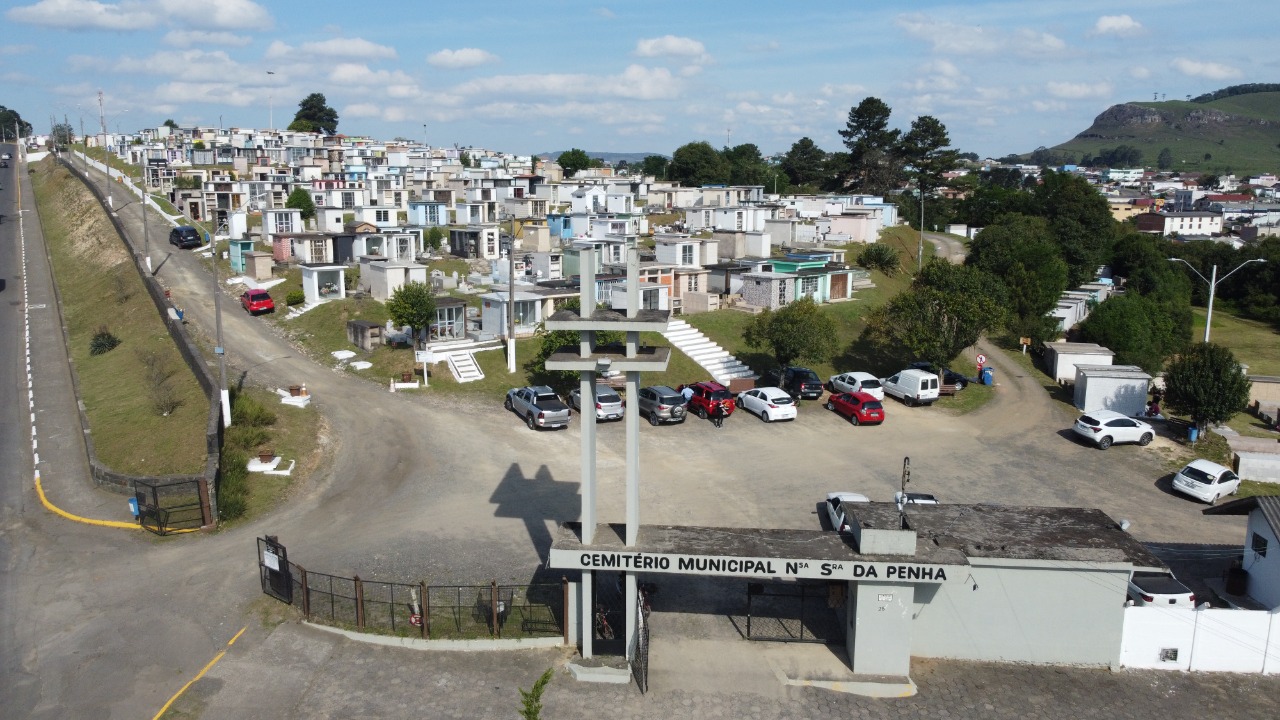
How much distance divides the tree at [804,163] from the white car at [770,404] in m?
84.0

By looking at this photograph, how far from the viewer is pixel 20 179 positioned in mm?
110938

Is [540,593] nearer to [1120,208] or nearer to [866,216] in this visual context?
[866,216]

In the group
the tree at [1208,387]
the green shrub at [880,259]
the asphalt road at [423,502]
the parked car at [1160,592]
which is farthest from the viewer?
the green shrub at [880,259]

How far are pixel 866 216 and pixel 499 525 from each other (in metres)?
56.1

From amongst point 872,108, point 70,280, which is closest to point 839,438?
point 70,280

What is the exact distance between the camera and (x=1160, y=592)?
18203 millimetres

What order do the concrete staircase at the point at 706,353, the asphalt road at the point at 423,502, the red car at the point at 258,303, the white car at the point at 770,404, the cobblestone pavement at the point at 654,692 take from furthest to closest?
1. the red car at the point at 258,303
2. the concrete staircase at the point at 706,353
3. the white car at the point at 770,404
4. the asphalt road at the point at 423,502
5. the cobblestone pavement at the point at 654,692

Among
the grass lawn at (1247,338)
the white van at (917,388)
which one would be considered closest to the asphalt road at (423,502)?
the white van at (917,388)

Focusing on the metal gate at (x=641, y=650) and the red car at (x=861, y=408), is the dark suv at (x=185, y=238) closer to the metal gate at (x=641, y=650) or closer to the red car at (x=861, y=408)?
the red car at (x=861, y=408)

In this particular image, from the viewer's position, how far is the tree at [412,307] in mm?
36156

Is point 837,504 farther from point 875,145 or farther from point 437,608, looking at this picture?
point 875,145

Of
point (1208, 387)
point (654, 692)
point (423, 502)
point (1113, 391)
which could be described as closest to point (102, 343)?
point (423, 502)

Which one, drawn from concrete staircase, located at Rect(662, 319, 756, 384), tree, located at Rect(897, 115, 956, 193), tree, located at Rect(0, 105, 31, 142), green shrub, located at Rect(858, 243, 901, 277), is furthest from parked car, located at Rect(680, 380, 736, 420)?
tree, located at Rect(0, 105, 31, 142)

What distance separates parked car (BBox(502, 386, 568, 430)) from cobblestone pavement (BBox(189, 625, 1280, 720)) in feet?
47.2
